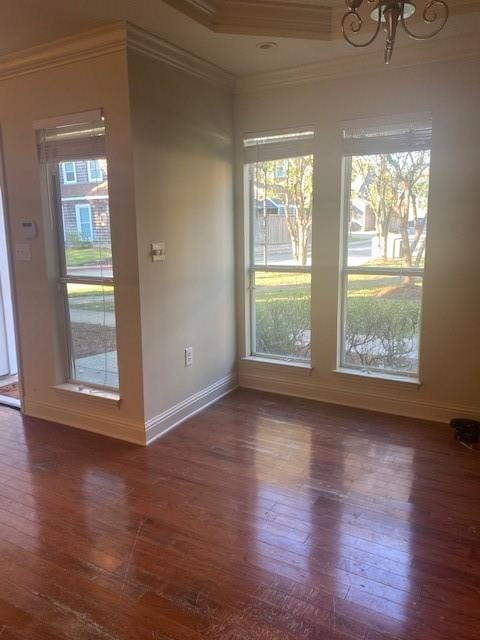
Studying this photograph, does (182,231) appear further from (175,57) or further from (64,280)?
(175,57)

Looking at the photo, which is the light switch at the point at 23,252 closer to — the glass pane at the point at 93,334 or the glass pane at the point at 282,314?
the glass pane at the point at 93,334

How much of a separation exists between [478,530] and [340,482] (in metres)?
0.73

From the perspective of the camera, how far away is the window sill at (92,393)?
11.1 ft

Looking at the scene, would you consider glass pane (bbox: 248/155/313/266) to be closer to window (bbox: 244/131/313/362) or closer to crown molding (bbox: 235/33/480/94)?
window (bbox: 244/131/313/362)

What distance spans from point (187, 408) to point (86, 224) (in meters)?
1.53

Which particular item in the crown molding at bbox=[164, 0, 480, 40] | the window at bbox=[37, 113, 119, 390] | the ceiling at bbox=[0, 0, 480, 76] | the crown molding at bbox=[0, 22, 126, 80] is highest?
the crown molding at bbox=[164, 0, 480, 40]

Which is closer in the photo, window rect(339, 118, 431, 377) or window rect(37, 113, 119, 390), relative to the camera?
window rect(37, 113, 119, 390)

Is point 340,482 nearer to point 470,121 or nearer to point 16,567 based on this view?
point 16,567

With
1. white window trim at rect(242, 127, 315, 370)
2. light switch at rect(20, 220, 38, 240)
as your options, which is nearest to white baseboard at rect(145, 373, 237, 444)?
white window trim at rect(242, 127, 315, 370)

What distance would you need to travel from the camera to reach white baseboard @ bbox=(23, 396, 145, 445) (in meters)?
3.31

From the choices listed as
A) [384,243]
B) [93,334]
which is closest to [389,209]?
[384,243]

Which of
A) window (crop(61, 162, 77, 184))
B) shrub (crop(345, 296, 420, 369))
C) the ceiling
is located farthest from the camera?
shrub (crop(345, 296, 420, 369))

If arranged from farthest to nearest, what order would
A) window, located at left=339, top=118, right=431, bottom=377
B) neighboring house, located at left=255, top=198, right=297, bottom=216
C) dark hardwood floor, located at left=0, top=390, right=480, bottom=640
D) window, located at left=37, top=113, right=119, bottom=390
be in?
neighboring house, located at left=255, top=198, right=297, bottom=216 → window, located at left=339, top=118, right=431, bottom=377 → window, located at left=37, top=113, right=119, bottom=390 → dark hardwood floor, located at left=0, top=390, right=480, bottom=640

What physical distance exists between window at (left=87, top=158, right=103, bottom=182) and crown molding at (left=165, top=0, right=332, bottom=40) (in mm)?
1060
